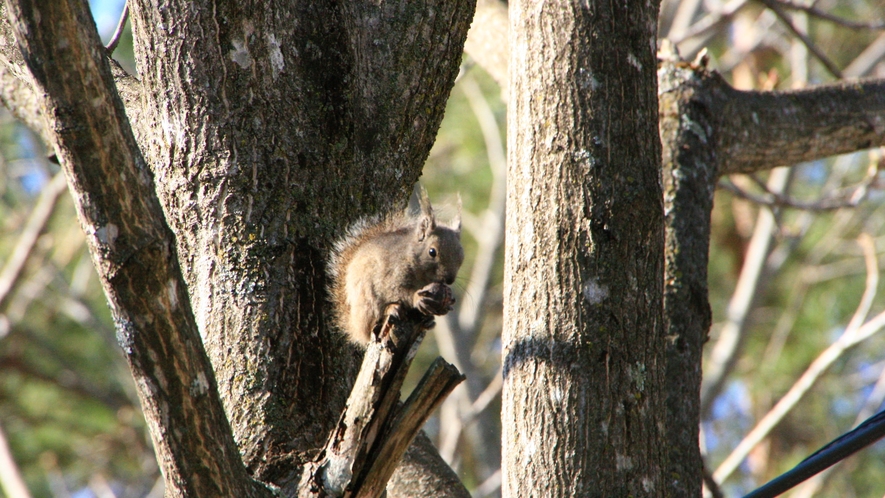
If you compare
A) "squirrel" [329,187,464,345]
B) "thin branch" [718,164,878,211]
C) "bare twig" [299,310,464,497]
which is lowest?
"bare twig" [299,310,464,497]

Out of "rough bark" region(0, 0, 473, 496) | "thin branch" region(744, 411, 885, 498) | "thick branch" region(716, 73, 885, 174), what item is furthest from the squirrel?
"thick branch" region(716, 73, 885, 174)

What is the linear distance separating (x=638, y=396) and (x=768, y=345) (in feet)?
23.9

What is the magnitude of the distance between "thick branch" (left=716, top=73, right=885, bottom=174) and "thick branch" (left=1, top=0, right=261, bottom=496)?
1.92 m

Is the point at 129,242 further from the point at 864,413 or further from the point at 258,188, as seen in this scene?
the point at 864,413

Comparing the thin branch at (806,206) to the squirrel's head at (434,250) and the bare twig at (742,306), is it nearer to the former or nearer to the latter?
the squirrel's head at (434,250)

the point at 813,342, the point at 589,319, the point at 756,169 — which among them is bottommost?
the point at 589,319

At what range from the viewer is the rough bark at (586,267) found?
1794 millimetres

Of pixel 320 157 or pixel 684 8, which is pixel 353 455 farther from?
pixel 684 8

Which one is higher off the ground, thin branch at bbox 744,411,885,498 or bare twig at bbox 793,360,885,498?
bare twig at bbox 793,360,885,498

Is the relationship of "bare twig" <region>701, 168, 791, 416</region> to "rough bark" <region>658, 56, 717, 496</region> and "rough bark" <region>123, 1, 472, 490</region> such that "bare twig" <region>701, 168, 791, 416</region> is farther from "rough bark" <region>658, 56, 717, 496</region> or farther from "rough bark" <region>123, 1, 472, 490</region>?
"rough bark" <region>123, 1, 472, 490</region>

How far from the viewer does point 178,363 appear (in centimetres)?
137

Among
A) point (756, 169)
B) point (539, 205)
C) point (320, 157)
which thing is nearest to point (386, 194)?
point (320, 157)

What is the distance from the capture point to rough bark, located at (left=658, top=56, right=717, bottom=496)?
217cm

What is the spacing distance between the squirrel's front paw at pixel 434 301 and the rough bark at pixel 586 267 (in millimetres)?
213
